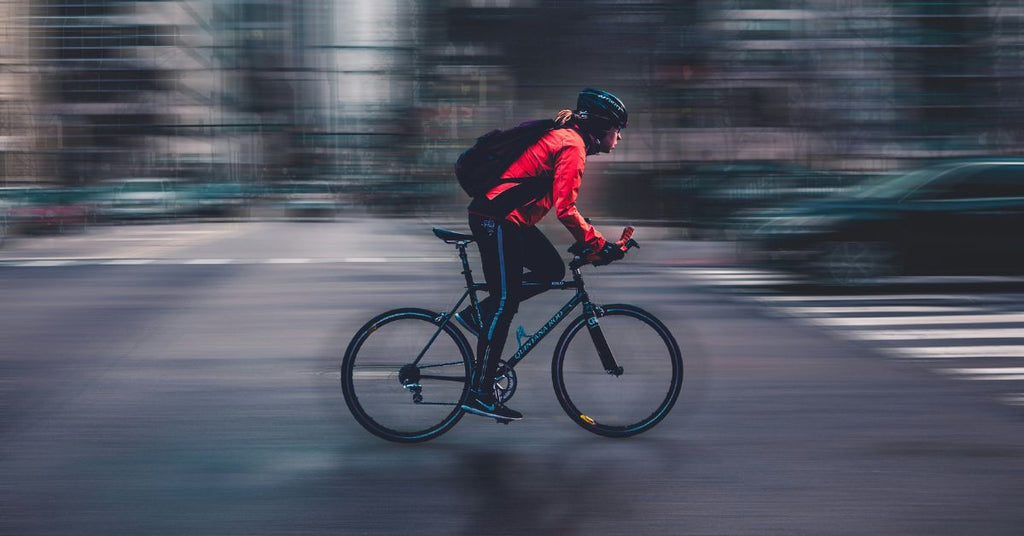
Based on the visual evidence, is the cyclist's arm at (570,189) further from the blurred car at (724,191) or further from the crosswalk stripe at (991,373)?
the blurred car at (724,191)

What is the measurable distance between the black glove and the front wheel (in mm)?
381

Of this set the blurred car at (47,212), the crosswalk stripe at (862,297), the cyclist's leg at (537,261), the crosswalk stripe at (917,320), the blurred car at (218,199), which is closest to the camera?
the cyclist's leg at (537,261)

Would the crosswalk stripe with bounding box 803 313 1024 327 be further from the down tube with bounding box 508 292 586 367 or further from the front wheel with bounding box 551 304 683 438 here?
the down tube with bounding box 508 292 586 367

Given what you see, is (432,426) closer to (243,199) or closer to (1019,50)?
(243,199)

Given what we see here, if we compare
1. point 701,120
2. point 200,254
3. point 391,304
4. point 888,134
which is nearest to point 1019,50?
point 888,134

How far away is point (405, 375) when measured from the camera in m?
6.05

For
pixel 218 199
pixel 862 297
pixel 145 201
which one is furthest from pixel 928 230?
pixel 218 199

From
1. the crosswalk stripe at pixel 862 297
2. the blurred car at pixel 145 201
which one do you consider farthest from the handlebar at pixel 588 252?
the blurred car at pixel 145 201

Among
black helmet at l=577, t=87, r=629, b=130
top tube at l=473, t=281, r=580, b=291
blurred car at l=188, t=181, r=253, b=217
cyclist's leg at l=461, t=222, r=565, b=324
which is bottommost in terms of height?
blurred car at l=188, t=181, r=253, b=217

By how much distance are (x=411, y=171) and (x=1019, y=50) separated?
22650 mm

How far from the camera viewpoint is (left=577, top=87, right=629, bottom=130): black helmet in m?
5.80

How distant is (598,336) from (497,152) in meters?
1.07

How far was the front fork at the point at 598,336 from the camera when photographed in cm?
607

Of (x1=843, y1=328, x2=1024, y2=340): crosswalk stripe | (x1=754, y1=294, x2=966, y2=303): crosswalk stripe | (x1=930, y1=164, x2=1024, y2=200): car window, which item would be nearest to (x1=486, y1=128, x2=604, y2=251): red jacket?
(x1=843, y1=328, x2=1024, y2=340): crosswalk stripe
